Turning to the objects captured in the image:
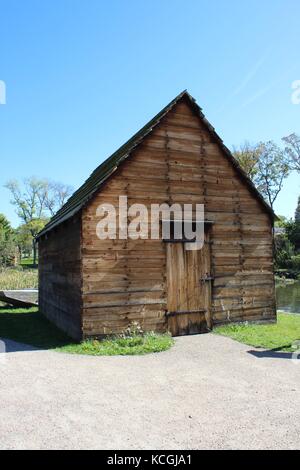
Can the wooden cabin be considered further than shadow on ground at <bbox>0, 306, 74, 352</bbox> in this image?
Yes

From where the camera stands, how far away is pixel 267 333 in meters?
11.6

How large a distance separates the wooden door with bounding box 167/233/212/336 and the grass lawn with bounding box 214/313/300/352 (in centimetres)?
81

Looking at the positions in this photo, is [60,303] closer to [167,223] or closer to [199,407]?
[167,223]

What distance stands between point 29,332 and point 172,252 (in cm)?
550

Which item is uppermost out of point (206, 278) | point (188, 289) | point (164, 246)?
point (164, 246)

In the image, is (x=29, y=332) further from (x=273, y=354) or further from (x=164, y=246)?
(x=273, y=354)

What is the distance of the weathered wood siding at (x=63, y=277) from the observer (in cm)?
1116

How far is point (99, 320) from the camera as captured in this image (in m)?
10.7

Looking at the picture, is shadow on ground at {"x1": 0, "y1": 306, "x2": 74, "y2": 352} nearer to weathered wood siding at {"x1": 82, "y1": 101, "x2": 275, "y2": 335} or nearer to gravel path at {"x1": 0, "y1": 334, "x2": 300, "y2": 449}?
gravel path at {"x1": 0, "y1": 334, "x2": 300, "y2": 449}

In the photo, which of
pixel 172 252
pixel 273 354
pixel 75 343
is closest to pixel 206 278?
pixel 172 252

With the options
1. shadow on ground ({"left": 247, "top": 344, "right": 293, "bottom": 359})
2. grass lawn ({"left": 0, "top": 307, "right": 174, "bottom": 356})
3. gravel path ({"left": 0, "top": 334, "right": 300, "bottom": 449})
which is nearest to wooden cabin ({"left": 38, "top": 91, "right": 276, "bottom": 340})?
grass lawn ({"left": 0, "top": 307, "right": 174, "bottom": 356})

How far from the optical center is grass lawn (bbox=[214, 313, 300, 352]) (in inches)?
403

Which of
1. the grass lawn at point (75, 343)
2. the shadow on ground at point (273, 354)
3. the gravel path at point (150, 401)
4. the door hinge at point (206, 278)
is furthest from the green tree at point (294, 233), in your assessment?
the gravel path at point (150, 401)
